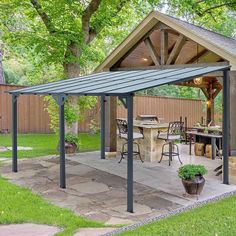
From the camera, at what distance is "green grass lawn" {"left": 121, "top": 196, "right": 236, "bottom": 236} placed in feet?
15.0

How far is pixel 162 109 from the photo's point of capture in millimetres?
16953

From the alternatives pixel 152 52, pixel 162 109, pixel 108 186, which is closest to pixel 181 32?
pixel 152 52

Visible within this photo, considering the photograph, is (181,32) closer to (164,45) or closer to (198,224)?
(164,45)

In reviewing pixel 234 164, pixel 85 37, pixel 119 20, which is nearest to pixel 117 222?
pixel 234 164

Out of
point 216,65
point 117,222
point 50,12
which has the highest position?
point 50,12

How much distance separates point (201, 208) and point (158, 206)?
0.67 metres

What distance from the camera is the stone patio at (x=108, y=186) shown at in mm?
5598

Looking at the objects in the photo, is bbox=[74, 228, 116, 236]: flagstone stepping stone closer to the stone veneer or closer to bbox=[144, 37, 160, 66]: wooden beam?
the stone veneer

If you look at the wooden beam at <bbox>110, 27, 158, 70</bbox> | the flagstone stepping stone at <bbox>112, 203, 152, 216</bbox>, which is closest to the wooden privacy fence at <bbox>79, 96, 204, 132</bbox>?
the wooden beam at <bbox>110, 27, 158, 70</bbox>

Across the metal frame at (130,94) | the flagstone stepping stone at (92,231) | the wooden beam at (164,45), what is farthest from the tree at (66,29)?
the flagstone stepping stone at (92,231)

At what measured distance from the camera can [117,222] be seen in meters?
5.02

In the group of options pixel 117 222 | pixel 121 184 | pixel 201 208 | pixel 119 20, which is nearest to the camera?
pixel 117 222

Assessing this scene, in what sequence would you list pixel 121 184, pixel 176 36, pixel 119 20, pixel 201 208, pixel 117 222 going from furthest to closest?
pixel 119 20 < pixel 176 36 < pixel 121 184 < pixel 201 208 < pixel 117 222

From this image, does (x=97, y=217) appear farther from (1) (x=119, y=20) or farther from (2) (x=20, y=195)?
(1) (x=119, y=20)
